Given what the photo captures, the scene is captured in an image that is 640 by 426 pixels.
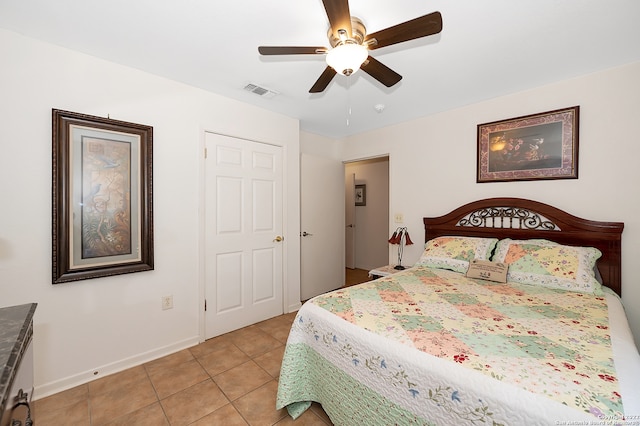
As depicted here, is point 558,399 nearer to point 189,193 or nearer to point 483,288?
point 483,288

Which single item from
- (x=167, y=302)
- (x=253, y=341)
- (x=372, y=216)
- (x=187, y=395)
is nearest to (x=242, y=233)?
(x=167, y=302)

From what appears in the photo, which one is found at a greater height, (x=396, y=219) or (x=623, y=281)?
(x=396, y=219)

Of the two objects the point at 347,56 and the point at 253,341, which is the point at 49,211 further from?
the point at 347,56

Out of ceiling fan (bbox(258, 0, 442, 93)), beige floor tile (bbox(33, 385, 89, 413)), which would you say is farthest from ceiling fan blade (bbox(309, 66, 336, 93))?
beige floor tile (bbox(33, 385, 89, 413))

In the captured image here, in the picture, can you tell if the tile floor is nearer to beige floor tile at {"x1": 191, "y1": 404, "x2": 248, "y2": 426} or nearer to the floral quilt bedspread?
beige floor tile at {"x1": 191, "y1": 404, "x2": 248, "y2": 426}

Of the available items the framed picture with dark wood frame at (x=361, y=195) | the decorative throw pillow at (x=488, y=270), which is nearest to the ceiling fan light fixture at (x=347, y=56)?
→ the decorative throw pillow at (x=488, y=270)

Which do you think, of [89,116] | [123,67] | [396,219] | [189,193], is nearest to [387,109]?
[396,219]

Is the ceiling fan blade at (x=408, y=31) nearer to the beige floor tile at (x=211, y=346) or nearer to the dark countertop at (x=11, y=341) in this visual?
the dark countertop at (x=11, y=341)

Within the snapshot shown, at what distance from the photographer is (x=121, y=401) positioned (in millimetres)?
1775

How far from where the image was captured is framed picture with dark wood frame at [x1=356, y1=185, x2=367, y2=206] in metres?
5.25

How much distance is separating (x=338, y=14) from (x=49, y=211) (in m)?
2.26

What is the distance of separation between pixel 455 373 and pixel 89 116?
9.11ft

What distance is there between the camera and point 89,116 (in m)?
1.96

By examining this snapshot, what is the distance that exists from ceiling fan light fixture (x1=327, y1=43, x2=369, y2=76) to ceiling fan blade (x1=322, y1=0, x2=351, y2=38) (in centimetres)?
7
